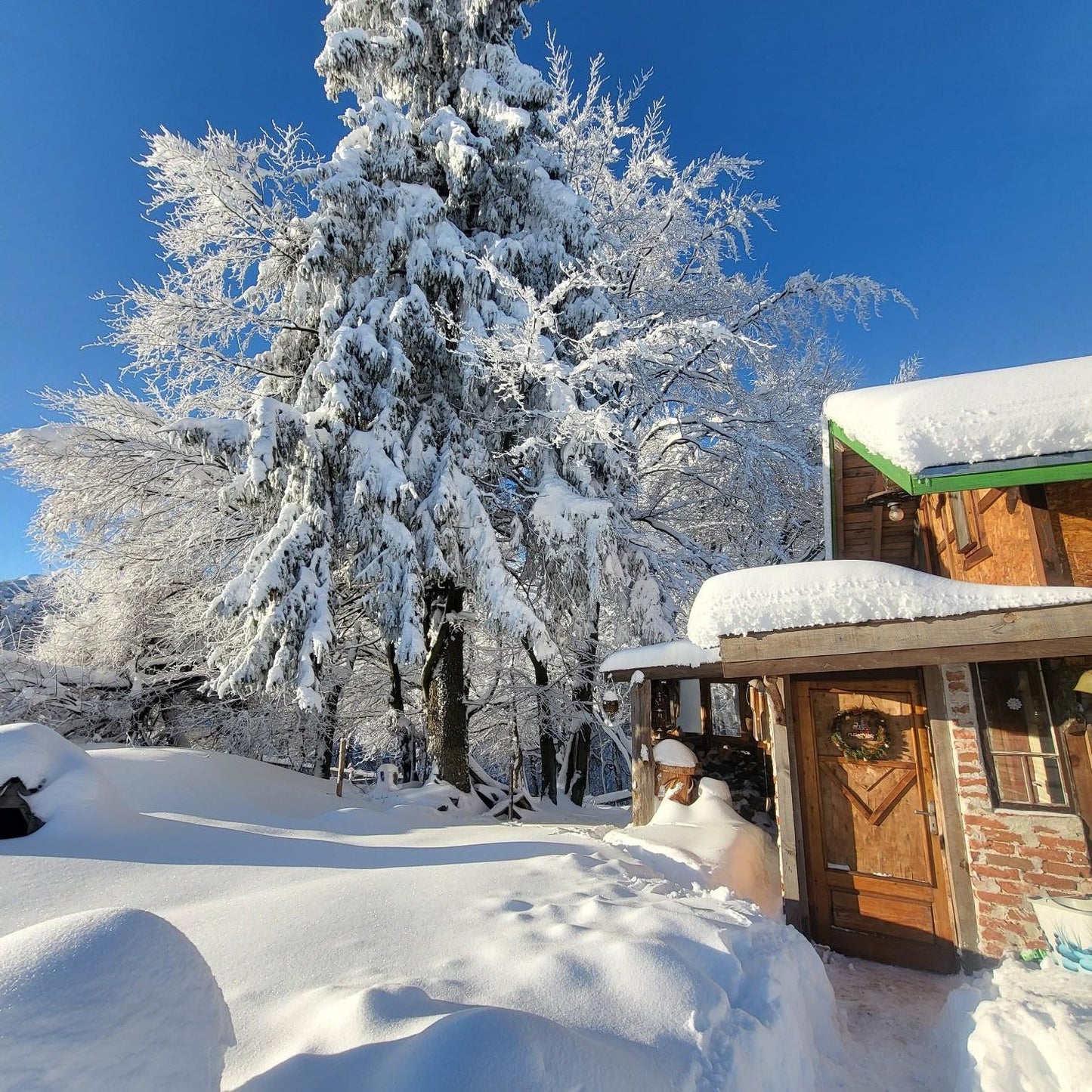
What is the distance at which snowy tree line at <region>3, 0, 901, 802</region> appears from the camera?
837 cm

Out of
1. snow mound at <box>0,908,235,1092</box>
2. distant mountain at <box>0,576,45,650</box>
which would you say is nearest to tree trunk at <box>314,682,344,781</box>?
distant mountain at <box>0,576,45,650</box>

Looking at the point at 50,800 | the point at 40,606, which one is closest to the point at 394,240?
the point at 50,800

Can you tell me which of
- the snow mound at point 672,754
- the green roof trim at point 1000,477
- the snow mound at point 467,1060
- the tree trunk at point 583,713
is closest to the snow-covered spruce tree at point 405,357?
the snow mound at point 672,754

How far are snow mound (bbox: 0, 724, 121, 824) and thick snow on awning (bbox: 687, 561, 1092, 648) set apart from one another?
18.5 feet

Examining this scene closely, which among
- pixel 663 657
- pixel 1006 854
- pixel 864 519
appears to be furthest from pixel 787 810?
pixel 864 519

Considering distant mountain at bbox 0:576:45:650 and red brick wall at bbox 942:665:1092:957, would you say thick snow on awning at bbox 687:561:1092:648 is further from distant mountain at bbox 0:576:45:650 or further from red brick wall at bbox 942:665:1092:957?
distant mountain at bbox 0:576:45:650

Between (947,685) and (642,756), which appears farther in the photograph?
(642,756)

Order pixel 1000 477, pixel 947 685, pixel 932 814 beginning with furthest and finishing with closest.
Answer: pixel 932 814 → pixel 947 685 → pixel 1000 477

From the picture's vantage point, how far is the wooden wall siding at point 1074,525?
4.49 metres

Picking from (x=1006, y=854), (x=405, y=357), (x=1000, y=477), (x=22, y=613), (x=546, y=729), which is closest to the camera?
(x=1000, y=477)

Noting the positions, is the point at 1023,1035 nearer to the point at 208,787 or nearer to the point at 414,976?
the point at 414,976

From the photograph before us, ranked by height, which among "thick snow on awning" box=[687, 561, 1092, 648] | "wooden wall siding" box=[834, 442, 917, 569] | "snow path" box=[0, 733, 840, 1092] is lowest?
"snow path" box=[0, 733, 840, 1092]

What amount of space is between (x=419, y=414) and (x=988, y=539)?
787 cm

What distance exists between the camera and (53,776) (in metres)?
5.56
